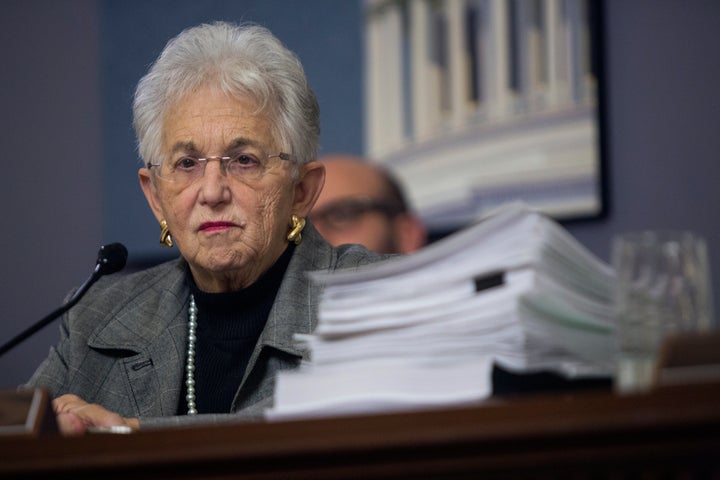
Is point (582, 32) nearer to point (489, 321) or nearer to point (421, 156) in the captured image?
point (421, 156)

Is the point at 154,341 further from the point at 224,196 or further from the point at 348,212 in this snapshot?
the point at 348,212

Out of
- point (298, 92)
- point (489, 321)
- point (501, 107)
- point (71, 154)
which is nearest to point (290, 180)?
point (298, 92)

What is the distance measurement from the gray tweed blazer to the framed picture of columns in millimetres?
1150

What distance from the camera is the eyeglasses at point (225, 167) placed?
2.04 metres

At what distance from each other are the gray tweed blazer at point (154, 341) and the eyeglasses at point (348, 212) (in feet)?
3.84

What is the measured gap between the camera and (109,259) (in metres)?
1.73

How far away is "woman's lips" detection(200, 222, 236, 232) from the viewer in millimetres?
2010

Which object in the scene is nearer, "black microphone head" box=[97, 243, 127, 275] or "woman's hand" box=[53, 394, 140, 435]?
"woman's hand" box=[53, 394, 140, 435]

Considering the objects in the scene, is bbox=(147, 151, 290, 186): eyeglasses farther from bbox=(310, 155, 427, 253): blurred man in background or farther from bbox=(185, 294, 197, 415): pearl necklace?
bbox=(310, 155, 427, 253): blurred man in background

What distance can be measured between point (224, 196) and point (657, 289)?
1151mm

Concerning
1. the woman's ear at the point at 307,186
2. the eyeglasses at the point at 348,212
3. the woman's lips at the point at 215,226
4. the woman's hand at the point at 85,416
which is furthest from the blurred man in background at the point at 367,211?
the woman's hand at the point at 85,416

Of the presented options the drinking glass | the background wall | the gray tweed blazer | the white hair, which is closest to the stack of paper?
the drinking glass

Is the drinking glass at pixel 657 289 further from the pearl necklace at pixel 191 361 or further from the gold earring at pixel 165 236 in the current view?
the gold earring at pixel 165 236

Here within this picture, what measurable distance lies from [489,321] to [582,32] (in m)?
2.25
